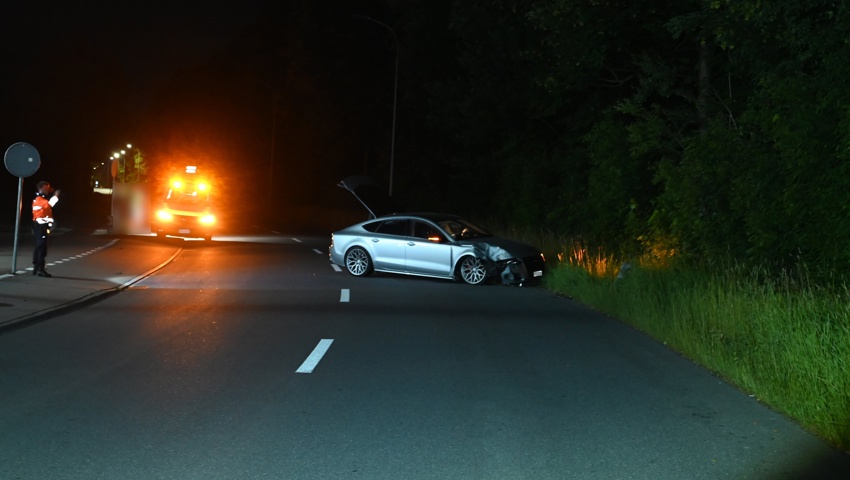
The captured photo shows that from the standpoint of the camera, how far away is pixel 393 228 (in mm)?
21062

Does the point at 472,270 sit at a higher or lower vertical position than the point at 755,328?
lower

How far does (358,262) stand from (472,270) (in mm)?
2898

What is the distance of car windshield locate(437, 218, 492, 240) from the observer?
20.5 m

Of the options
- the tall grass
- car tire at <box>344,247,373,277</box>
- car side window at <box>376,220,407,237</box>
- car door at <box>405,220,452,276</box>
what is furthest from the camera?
car tire at <box>344,247,373,277</box>

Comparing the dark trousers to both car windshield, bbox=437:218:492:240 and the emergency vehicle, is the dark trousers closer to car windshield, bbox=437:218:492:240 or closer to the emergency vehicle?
car windshield, bbox=437:218:492:240

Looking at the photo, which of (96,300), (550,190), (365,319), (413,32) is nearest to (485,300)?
(365,319)

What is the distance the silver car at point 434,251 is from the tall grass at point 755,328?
212 cm

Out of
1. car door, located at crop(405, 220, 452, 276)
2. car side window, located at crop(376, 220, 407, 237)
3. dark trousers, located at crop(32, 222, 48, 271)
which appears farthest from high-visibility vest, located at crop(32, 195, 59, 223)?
car door, located at crop(405, 220, 452, 276)

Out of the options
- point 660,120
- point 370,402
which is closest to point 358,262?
point 660,120

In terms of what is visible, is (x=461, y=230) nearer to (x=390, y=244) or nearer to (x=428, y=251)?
(x=428, y=251)

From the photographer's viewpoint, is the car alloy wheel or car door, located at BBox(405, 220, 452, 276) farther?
car door, located at BBox(405, 220, 452, 276)

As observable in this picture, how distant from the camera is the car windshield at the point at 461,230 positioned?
20531 mm

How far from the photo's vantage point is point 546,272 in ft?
67.8

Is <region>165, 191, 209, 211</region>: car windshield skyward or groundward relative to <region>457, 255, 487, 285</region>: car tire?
skyward
